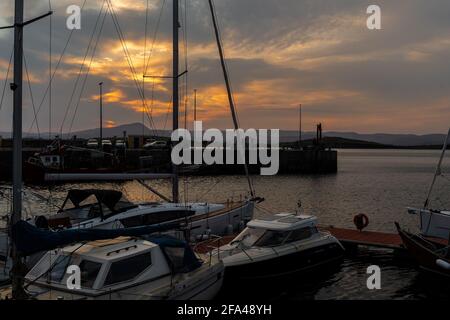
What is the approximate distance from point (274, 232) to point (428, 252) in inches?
224

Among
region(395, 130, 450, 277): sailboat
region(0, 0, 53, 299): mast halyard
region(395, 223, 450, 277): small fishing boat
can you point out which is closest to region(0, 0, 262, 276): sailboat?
region(0, 0, 53, 299): mast halyard

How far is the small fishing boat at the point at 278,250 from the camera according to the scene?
49.3 ft

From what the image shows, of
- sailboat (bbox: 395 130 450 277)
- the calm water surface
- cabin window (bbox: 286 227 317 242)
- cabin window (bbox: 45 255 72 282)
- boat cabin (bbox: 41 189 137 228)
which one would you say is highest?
boat cabin (bbox: 41 189 137 228)

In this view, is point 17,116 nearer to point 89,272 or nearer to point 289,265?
point 89,272

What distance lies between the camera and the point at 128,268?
35.6 feet

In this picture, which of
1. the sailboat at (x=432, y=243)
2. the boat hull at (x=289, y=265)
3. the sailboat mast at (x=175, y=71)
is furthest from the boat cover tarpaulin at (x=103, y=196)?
the sailboat at (x=432, y=243)

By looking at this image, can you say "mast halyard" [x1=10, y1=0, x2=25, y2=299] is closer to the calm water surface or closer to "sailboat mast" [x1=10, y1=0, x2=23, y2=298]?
"sailboat mast" [x1=10, y1=0, x2=23, y2=298]

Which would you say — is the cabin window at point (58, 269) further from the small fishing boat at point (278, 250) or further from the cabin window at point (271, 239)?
the cabin window at point (271, 239)

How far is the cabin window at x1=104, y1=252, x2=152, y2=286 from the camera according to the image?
10484mm

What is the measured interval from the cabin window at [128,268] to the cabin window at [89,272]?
1.06ft

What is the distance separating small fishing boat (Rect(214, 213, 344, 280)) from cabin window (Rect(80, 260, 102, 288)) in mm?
5177
